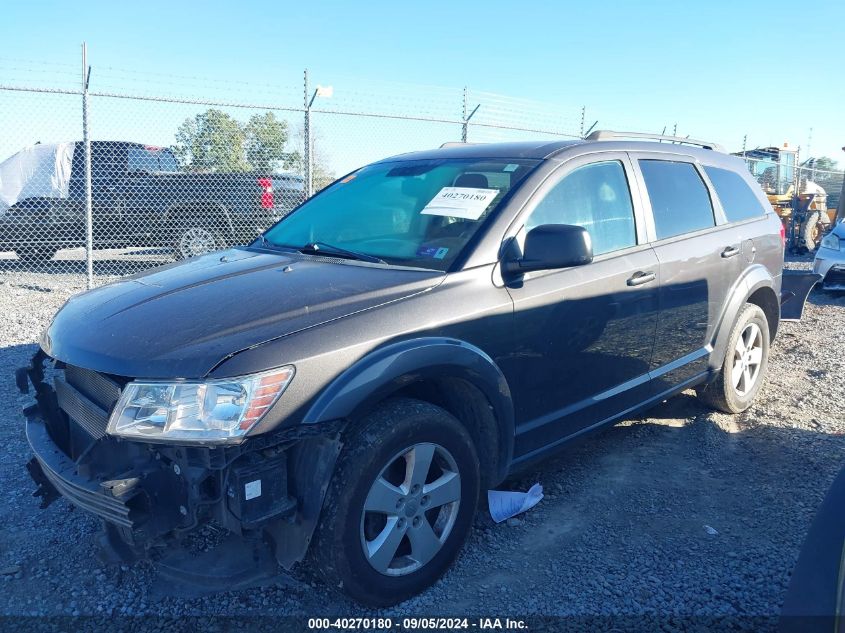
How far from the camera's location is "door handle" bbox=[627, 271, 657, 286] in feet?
11.6

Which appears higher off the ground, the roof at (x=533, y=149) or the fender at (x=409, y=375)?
the roof at (x=533, y=149)

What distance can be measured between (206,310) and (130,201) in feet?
30.3

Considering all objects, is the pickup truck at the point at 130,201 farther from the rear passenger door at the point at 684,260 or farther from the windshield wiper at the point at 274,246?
the rear passenger door at the point at 684,260

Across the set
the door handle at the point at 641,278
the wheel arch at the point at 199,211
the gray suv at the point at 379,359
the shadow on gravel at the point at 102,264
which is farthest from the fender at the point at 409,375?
the shadow on gravel at the point at 102,264

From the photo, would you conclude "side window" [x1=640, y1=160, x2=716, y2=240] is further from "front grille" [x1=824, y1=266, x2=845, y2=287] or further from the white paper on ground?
"front grille" [x1=824, y1=266, x2=845, y2=287]

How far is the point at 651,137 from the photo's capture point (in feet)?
14.6

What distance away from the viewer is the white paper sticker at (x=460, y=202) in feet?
10.3

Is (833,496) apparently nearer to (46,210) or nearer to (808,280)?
(808,280)

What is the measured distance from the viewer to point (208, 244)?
10.7 m

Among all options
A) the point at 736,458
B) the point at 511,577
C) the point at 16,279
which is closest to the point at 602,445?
the point at 736,458

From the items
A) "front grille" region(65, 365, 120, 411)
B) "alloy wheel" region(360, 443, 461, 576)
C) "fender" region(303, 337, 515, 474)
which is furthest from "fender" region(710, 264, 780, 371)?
"front grille" region(65, 365, 120, 411)

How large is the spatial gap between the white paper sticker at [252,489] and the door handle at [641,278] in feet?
7.25

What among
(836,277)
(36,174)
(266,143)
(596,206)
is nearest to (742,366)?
(596,206)

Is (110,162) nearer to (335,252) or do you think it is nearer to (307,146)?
(307,146)
